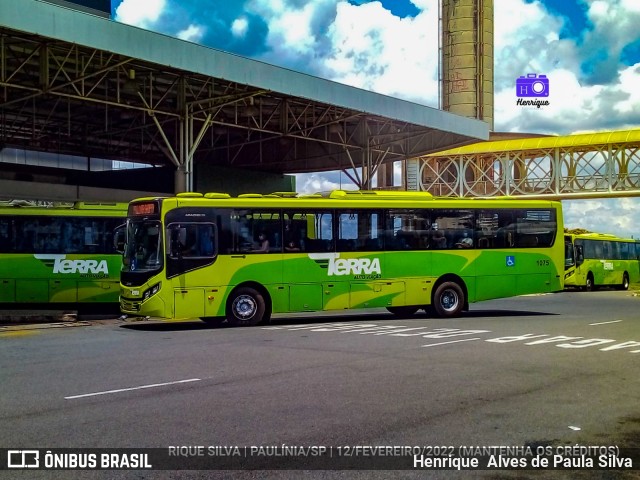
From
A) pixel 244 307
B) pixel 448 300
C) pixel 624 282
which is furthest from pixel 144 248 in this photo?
pixel 624 282

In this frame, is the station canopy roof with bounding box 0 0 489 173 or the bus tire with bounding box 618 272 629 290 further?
the bus tire with bounding box 618 272 629 290

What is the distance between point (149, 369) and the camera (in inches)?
408

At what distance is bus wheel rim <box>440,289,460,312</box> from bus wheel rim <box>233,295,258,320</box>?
548 cm

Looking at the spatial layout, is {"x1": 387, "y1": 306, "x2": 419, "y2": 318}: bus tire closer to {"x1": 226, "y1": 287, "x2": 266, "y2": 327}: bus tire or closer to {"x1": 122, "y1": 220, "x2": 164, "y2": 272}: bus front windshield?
{"x1": 226, "y1": 287, "x2": 266, "y2": 327}: bus tire

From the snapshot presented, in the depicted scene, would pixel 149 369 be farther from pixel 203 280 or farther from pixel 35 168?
pixel 35 168

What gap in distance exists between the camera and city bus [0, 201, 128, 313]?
2072 cm

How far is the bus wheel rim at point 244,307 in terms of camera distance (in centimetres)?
1758

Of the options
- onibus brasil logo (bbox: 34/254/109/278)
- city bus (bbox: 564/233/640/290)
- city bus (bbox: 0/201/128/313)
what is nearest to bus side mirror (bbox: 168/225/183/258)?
city bus (bbox: 0/201/128/313)

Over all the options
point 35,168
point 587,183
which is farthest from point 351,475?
point 587,183

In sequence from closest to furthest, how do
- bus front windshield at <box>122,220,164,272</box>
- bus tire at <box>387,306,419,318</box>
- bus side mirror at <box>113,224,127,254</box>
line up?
bus front windshield at <box>122,220,164,272</box> → bus side mirror at <box>113,224,127,254</box> → bus tire at <box>387,306,419,318</box>


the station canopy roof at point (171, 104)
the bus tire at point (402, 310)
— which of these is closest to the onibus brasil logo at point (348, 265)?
the bus tire at point (402, 310)

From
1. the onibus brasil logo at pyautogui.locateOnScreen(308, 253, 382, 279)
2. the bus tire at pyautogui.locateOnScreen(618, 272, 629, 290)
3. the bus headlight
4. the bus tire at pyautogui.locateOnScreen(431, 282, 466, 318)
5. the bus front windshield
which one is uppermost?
the bus front windshield

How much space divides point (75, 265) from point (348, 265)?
27.2 feet

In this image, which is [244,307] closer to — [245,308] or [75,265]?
[245,308]
